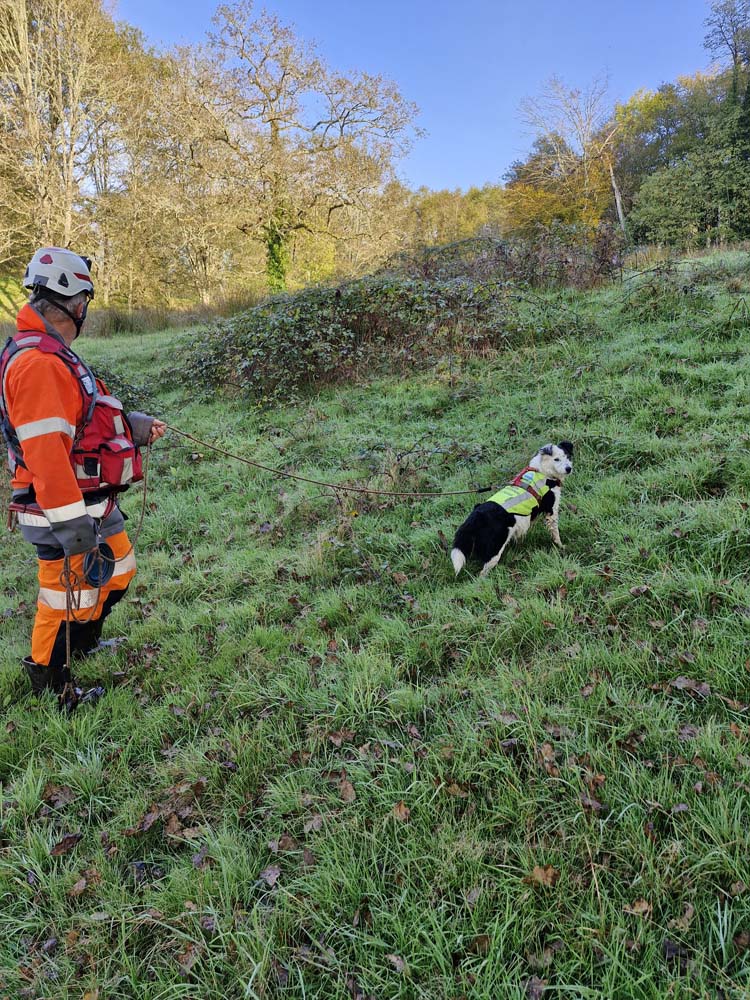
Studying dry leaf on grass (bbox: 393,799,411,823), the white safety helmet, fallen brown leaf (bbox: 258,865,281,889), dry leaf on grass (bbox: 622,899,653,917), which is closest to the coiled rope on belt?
the white safety helmet

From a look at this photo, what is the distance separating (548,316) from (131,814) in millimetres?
8321

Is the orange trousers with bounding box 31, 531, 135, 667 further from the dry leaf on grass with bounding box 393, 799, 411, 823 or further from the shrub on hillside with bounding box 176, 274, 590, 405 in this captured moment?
the shrub on hillside with bounding box 176, 274, 590, 405

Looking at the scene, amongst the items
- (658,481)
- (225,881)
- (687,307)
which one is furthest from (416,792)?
(687,307)

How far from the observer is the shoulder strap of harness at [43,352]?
2779 millimetres

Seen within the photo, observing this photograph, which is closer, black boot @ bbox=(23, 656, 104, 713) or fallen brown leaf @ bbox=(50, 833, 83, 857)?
fallen brown leaf @ bbox=(50, 833, 83, 857)

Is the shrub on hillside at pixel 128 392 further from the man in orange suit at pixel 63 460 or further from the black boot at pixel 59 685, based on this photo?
the black boot at pixel 59 685

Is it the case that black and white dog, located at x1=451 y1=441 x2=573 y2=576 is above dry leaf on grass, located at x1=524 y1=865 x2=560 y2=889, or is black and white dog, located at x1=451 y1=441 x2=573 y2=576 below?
above

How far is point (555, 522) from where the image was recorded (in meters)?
3.82

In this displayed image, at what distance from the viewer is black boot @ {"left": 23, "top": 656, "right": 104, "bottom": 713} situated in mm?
3143

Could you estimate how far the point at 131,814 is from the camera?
2369mm

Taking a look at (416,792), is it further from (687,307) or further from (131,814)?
(687,307)

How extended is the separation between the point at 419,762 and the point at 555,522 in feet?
7.10

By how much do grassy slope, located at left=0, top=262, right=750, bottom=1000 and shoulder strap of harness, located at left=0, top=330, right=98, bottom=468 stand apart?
1.64m

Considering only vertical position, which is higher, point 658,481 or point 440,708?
point 658,481
